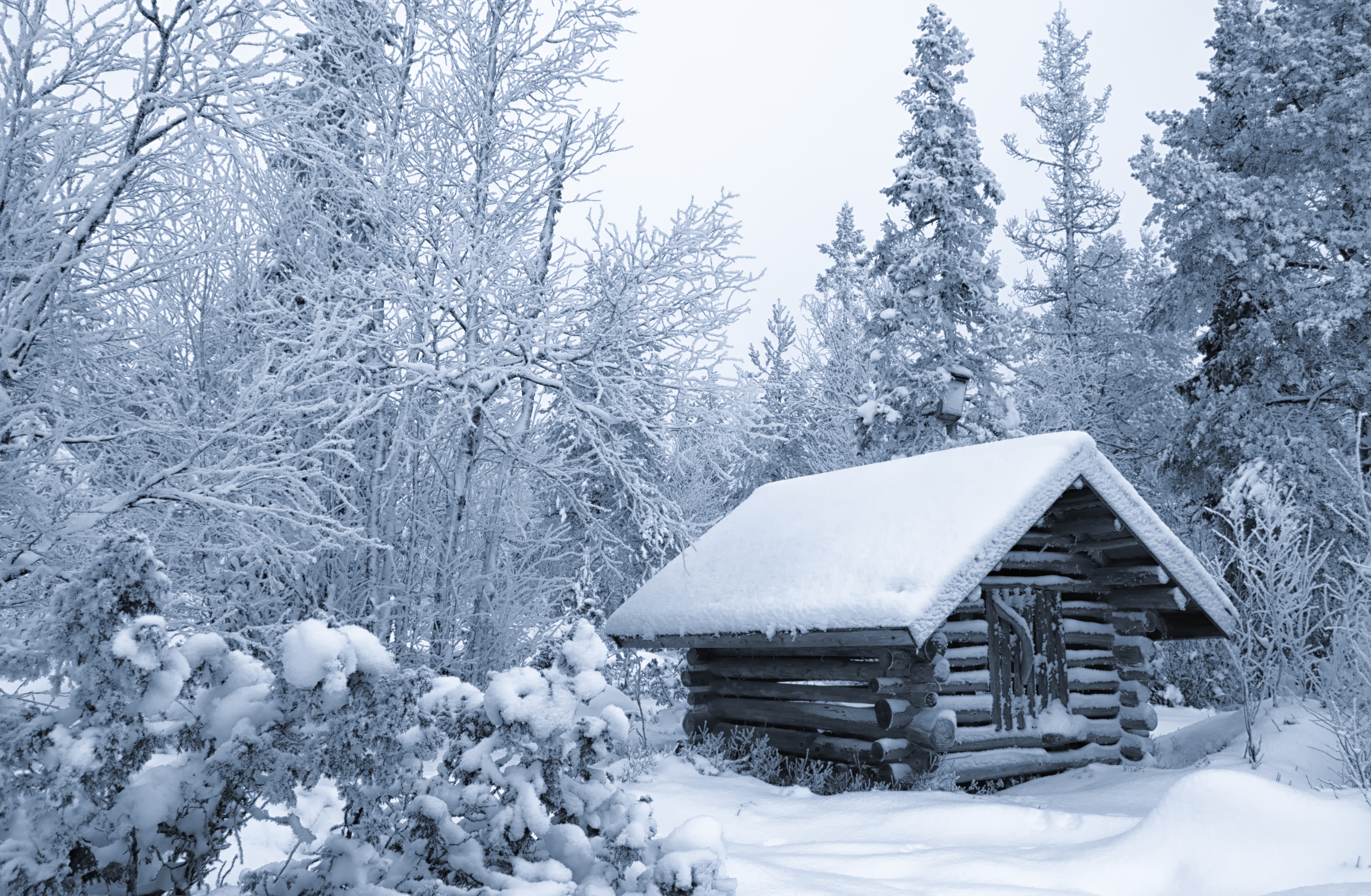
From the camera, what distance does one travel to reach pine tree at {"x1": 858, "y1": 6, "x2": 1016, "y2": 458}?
61.8 feet

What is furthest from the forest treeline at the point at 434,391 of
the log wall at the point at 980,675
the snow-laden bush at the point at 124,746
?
the log wall at the point at 980,675

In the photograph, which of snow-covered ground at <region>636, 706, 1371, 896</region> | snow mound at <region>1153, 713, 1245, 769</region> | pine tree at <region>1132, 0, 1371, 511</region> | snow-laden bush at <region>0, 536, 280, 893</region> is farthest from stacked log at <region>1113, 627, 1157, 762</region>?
snow-laden bush at <region>0, 536, 280, 893</region>

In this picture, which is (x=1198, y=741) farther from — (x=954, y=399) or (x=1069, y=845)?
(x=954, y=399)

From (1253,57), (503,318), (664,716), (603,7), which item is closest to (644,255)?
(503,318)

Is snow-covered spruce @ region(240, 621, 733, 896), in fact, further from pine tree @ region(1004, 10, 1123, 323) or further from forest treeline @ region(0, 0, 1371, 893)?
pine tree @ region(1004, 10, 1123, 323)

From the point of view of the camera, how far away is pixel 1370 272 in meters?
14.8

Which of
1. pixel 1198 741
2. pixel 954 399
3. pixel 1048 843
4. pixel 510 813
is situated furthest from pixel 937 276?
pixel 510 813

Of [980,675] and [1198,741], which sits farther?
[1198,741]

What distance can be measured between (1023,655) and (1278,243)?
10.9 metres

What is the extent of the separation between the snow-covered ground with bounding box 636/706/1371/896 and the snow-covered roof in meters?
1.64

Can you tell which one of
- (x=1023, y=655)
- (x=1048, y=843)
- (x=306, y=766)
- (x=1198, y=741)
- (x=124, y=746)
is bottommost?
(x=1198, y=741)

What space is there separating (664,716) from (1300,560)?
9857mm

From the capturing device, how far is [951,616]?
9852mm

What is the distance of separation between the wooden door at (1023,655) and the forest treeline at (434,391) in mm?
2425
